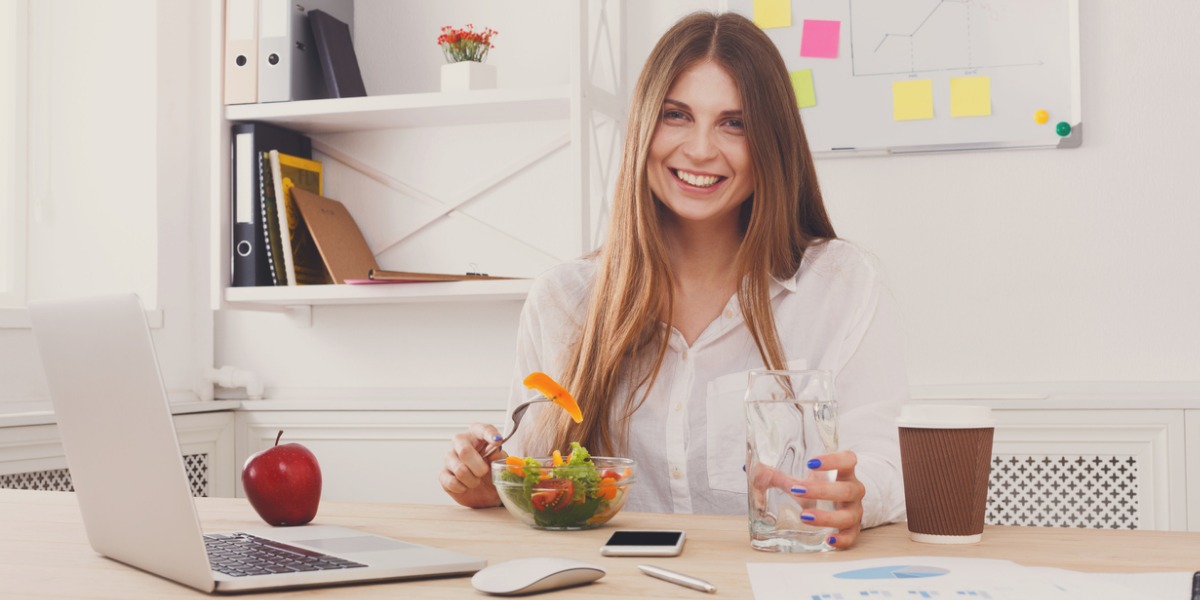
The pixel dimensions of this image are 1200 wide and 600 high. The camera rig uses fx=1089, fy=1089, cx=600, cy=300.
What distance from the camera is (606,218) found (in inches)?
91.9

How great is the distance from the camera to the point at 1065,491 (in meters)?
2.12

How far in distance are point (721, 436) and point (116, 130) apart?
1.71 metres

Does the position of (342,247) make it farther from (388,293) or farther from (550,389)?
(550,389)

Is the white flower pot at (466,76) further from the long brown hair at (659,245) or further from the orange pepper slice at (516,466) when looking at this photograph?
the orange pepper slice at (516,466)

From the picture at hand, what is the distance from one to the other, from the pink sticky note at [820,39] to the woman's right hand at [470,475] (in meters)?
1.34

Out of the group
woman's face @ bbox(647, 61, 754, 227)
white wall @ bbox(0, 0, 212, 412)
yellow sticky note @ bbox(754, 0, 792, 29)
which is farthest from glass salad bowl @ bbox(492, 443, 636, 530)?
white wall @ bbox(0, 0, 212, 412)

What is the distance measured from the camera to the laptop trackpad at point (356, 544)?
931mm

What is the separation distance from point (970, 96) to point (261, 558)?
5.84ft

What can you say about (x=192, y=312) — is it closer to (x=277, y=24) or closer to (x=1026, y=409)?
(x=277, y=24)

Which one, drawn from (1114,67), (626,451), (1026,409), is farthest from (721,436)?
(1114,67)

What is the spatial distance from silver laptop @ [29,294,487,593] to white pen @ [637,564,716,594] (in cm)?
13

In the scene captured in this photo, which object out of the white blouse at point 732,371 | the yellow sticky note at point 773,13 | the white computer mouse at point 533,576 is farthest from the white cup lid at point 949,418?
the yellow sticky note at point 773,13

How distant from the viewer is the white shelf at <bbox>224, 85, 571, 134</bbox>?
2289mm

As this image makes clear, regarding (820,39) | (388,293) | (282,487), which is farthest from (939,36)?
(282,487)
